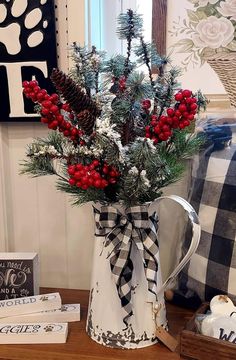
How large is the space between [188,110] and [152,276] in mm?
335

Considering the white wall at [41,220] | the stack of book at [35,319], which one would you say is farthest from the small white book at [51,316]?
the white wall at [41,220]

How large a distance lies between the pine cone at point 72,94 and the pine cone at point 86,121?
3 centimetres

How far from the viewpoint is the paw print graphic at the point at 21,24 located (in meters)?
1.10

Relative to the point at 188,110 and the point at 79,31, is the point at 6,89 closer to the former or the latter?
the point at 79,31

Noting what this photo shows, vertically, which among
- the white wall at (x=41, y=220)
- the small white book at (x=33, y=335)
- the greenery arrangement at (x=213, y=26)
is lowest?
the small white book at (x=33, y=335)

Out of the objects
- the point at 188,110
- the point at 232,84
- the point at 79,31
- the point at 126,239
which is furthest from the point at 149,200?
the point at 79,31

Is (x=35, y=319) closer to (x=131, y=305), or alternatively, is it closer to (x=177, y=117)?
(x=131, y=305)

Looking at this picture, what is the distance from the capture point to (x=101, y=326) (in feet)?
2.88

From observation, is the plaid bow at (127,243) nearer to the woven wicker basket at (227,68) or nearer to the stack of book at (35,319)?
the stack of book at (35,319)

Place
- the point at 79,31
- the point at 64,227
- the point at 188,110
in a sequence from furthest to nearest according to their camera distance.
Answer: the point at 64,227
the point at 79,31
the point at 188,110

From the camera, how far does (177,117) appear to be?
0.77 m

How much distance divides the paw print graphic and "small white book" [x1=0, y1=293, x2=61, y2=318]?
642 mm

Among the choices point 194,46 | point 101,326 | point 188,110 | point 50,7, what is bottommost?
point 101,326

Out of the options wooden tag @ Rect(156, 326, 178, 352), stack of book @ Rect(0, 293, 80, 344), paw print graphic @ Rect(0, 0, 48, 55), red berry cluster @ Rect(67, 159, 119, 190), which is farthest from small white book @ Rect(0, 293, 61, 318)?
paw print graphic @ Rect(0, 0, 48, 55)
